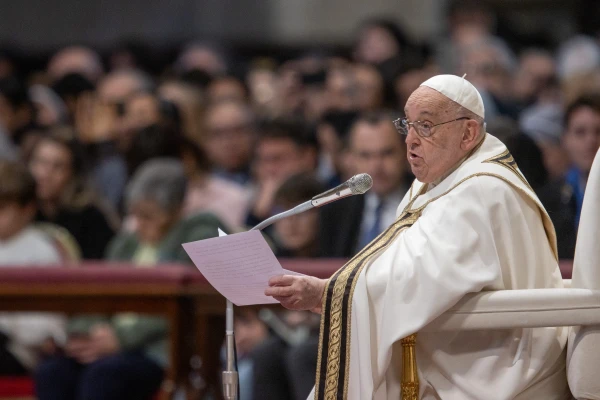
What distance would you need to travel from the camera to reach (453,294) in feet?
11.2

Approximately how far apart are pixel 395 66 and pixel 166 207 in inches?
103

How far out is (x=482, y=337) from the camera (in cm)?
357

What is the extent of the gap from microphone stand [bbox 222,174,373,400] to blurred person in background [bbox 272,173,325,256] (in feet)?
6.64

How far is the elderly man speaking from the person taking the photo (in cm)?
344

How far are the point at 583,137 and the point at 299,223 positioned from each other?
4.60 ft

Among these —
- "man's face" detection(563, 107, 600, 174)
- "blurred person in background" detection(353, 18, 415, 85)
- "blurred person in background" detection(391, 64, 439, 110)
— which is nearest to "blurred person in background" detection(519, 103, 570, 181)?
"man's face" detection(563, 107, 600, 174)

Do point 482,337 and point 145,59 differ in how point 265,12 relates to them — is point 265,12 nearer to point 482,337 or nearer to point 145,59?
point 145,59

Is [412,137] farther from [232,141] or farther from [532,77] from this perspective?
[532,77]

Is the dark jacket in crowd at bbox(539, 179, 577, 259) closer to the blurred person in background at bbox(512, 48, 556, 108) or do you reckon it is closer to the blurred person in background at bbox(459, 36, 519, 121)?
the blurred person in background at bbox(459, 36, 519, 121)

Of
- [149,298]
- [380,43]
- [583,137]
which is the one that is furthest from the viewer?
[380,43]

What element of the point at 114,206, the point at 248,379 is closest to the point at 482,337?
the point at 248,379

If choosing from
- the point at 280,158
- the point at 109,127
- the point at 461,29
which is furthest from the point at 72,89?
the point at 280,158

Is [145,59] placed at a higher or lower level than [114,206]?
higher

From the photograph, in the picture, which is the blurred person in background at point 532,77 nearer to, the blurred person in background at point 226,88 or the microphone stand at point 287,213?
the blurred person in background at point 226,88
